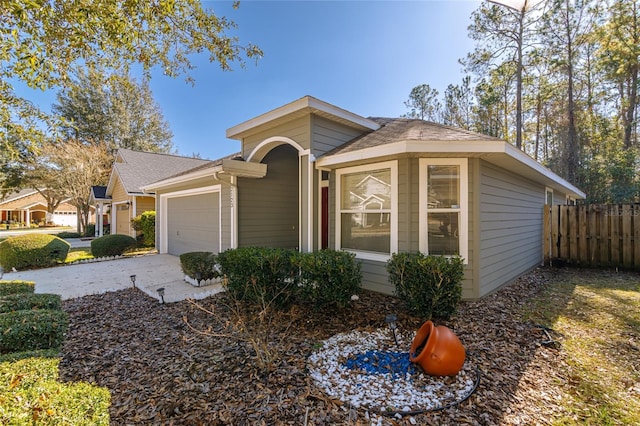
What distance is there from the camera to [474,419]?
232 cm

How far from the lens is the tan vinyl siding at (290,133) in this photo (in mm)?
5766

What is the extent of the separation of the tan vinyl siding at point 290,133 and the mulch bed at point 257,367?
3234 millimetres

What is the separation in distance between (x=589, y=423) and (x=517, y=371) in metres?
0.68

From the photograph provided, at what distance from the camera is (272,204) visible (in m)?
7.74

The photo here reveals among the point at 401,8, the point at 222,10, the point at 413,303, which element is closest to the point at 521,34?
the point at 401,8

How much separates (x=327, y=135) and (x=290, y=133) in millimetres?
791

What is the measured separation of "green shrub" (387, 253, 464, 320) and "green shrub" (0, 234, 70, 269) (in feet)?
34.9

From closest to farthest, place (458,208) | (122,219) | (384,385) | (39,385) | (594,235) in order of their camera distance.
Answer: (39,385) → (384,385) → (458,208) → (594,235) → (122,219)

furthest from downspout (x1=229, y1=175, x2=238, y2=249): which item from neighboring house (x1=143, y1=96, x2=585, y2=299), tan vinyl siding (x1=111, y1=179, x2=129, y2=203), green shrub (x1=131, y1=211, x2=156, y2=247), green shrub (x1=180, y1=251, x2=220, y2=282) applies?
tan vinyl siding (x1=111, y1=179, x2=129, y2=203)

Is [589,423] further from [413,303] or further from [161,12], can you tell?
[161,12]

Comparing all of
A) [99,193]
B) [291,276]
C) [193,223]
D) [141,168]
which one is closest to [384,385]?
[291,276]

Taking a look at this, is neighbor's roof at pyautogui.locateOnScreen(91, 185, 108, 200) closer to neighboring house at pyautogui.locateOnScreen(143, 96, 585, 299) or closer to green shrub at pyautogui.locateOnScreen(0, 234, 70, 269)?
green shrub at pyautogui.locateOnScreen(0, 234, 70, 269)

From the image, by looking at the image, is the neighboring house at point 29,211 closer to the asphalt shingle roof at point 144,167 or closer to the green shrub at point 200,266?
the asphalt shingle roof at point 144,167

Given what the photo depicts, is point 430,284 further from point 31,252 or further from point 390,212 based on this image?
point 31,252
